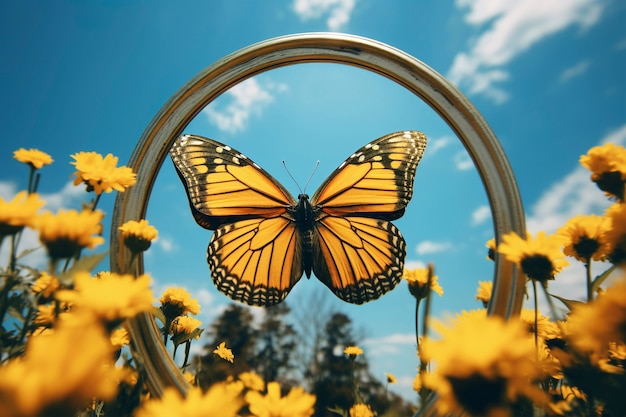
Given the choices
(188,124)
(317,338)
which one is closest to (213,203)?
(188,124)

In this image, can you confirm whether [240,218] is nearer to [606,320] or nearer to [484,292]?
[484,292]

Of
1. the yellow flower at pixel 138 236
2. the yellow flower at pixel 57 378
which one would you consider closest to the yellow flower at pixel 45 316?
the yellow flower at pixel 138 236

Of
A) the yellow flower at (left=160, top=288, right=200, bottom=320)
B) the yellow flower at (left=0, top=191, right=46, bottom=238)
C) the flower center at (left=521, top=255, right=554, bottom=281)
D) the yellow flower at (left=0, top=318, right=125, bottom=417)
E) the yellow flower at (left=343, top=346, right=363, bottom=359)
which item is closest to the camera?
A: the yellow flower at (left=0, top=318, right=125, bottom=417)

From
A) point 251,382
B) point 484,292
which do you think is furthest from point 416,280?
point 251,382

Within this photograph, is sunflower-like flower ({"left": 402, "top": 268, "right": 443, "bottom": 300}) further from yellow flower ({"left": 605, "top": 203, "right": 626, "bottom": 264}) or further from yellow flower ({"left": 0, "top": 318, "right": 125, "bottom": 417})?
yellow flower ({"left": 0, "top": 318, "right": 125, "bottom": 417})

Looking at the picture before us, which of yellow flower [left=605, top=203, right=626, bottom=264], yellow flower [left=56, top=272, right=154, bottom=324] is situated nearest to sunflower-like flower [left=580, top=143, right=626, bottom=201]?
yellow flower [left=605, top=203, right=626, bottom=264]

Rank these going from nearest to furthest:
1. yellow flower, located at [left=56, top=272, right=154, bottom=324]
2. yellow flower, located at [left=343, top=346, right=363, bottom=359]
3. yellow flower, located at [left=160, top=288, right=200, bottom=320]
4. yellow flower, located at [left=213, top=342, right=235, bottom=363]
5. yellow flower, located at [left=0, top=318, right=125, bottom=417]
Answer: yellow flower, located at [left=0, top=318, right=125, bottom=417] < yellow flower, located at [left=56, top=272, right=154, bottom=324] < yellow flower, located at [left=160, top=288, right=200, bottom=320] < yellow flower, located at [left=213, top=342, right=235, bottom=363] < yellow flower, located at [left=343, top=346, right=363, bottom=359]
